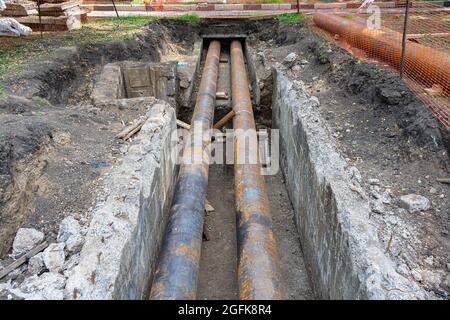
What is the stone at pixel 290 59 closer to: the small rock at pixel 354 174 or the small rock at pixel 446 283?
the small rock at pixel 354 174

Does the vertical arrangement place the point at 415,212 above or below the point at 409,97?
below

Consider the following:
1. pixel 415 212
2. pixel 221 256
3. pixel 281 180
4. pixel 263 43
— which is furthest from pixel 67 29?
pixel 415 212

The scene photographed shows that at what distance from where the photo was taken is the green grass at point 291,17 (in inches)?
538

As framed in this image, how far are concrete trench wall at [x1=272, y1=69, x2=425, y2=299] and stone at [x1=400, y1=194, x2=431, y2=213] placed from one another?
1.30 ft

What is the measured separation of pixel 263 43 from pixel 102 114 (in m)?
8.52

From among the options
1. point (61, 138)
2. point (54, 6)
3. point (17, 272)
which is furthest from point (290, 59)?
point (17, 272)

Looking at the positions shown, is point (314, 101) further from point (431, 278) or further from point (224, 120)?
point (431, 278)

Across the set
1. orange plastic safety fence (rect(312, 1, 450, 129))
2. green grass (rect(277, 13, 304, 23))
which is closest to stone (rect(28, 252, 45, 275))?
orange plastic safety fence (rect(312, 1, 450, 129))

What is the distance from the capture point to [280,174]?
8.38 metres

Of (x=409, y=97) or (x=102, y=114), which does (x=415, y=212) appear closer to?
(x=409, y=97)

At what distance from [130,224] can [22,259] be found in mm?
972

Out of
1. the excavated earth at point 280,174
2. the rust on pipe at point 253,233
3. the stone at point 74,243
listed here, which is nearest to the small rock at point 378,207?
the excavated earth at point 280,174

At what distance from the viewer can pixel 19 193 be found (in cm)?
393

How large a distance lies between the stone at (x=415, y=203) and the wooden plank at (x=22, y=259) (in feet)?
11.7
